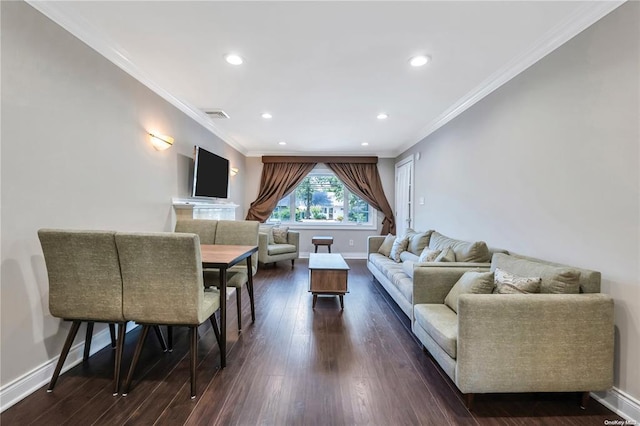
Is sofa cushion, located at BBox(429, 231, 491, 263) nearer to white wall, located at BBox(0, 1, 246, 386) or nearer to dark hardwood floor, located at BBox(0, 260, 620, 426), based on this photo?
dark hardwood floor, located at BBox(0, 260, 620, 426)

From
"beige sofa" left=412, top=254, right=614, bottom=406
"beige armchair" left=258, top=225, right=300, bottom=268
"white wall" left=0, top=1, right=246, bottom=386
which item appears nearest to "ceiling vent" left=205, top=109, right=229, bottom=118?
"white wall" left=0, top=1, right=246, bottom=386

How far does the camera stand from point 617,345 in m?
1.63

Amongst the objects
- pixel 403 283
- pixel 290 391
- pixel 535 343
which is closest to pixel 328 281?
pixel 403 283

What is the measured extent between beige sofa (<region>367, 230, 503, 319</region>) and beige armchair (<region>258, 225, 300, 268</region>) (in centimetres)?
198

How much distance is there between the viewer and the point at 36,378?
175 centimetres

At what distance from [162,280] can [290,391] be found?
1061mm

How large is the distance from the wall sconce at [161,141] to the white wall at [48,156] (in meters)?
0.22

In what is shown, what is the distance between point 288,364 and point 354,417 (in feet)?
2.22

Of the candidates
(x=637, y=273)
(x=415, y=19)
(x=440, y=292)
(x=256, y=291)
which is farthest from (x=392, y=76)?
(x=256, y=291)

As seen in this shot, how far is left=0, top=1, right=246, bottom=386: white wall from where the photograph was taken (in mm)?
1603

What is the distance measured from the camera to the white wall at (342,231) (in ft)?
20.9

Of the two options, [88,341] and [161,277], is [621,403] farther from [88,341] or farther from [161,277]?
[88,341]

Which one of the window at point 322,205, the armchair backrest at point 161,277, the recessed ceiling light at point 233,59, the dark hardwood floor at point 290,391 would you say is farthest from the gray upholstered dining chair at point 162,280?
the window at point 322,205

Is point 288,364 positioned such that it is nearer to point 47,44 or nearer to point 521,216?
point 521,216
